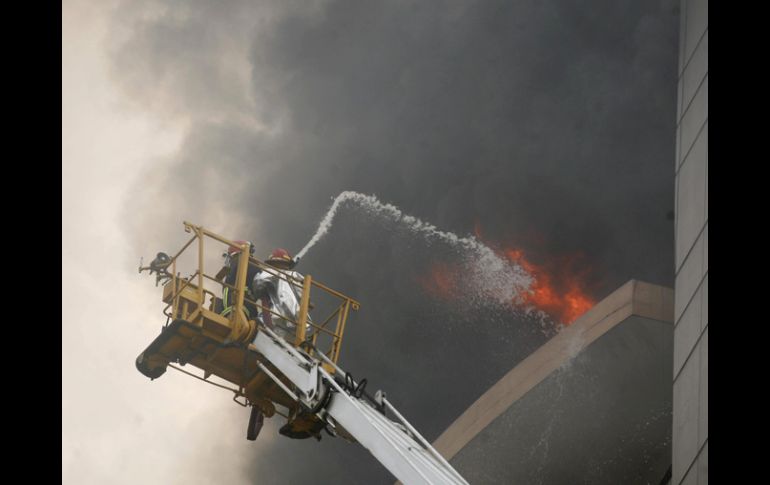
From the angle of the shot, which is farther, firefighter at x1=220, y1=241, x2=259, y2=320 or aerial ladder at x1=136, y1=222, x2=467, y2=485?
firefighter at x1=220, y1=241, x2=259, y2=320

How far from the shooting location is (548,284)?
23.6 meters

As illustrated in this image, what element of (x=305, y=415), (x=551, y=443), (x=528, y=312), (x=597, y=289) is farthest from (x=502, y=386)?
(x=597, y=289)

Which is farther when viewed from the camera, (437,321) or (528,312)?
(437,321)

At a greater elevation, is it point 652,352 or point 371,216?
point 371,216

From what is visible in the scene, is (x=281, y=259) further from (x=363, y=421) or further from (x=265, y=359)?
(x=363, y=421)

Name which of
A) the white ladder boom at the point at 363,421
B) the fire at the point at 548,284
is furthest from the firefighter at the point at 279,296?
the fire at the point at 548,284

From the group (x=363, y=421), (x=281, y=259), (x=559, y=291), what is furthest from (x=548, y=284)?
(x=363, y=421)

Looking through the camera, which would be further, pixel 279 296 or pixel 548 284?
pixel 548 284

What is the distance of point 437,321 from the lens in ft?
85.7

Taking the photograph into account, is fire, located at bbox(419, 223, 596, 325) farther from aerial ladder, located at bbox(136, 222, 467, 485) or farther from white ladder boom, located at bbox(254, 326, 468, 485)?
white ladder boom, located at bbox(254, 326, 468, 485)

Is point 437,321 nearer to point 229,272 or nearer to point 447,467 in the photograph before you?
point 229,272

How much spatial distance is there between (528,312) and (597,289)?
2362mm

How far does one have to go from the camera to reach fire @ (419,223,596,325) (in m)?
22.7

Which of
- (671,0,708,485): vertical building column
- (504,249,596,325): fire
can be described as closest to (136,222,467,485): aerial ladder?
(671,0,708,485): vertical building column
